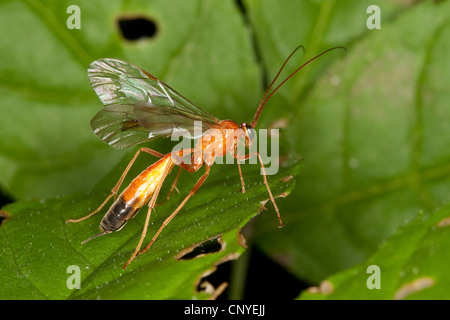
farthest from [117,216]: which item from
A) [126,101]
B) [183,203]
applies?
[126,101]

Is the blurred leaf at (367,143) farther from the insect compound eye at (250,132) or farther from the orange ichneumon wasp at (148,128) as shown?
the orange ichneumon wasp at (148,128)

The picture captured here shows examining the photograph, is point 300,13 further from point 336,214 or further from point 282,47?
point 336,214

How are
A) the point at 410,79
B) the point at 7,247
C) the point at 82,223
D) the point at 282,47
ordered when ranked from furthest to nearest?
the point at 282,47 → the point at 410,79 → the point at 82,223 → the point at 7,247

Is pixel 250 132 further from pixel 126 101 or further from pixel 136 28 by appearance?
pixel 136 28
